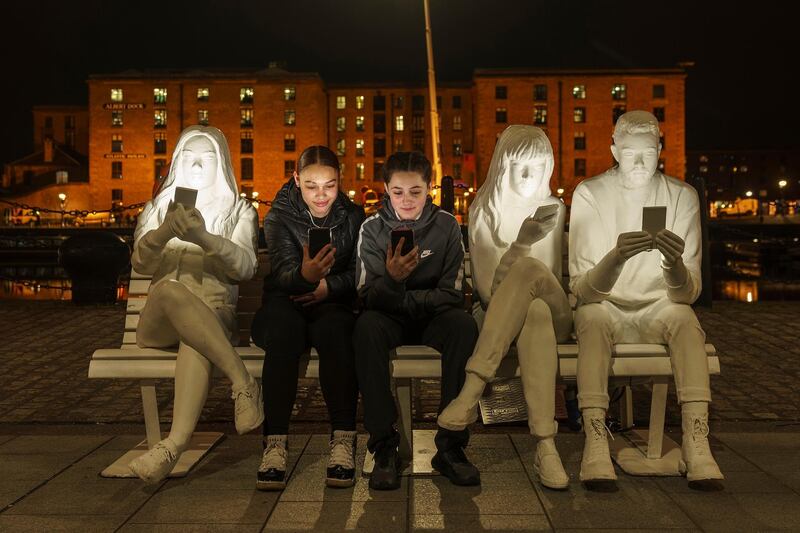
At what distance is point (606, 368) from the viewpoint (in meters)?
4.71

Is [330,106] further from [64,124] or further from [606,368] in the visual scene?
[606,368]

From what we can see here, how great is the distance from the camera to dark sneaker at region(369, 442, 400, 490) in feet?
15.0

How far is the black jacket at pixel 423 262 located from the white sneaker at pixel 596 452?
95 centimetres

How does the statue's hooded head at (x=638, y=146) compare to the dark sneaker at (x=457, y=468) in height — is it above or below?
above

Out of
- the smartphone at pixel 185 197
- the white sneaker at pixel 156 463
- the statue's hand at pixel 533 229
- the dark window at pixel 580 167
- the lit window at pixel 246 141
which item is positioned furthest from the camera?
the lit window at pixel 246 141

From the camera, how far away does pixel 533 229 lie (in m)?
4.89

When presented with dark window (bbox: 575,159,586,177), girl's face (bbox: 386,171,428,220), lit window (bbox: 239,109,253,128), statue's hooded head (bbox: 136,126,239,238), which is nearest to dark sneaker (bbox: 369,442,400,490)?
girl's face (bbox: 386,171,428,220)

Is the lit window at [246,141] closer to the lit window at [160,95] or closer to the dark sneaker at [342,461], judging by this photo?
the lit window at [160,95]

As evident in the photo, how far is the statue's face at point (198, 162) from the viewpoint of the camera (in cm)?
522

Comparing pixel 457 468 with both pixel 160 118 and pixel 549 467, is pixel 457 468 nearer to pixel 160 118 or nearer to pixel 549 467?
pixel 549 467

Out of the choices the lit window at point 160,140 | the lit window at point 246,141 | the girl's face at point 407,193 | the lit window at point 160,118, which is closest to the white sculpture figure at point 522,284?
the girl's face at point 407,193

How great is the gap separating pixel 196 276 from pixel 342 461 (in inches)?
53.9

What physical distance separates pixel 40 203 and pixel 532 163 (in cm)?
9754

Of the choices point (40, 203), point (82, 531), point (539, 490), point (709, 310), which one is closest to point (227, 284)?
point (82, 531)
